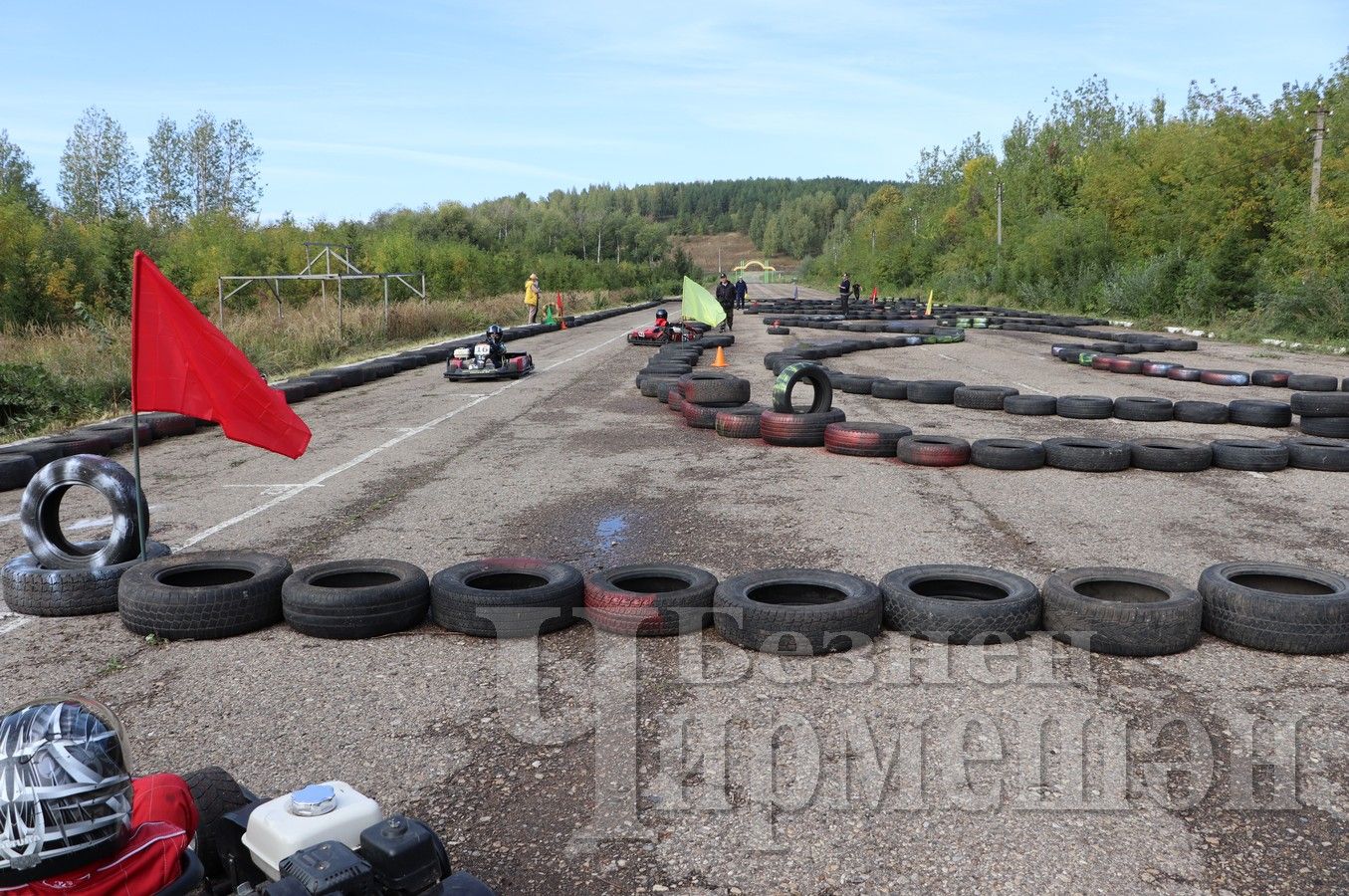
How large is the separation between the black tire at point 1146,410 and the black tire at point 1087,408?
0.18m

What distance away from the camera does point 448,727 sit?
4.18 meters

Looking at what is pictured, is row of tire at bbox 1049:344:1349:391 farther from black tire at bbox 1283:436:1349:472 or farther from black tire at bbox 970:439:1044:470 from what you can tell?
black tire at bbox 970:439:1044:470

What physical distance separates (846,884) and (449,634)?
284 cm

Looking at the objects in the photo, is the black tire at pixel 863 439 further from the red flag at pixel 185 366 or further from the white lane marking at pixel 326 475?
the red flag at pixel 185 366

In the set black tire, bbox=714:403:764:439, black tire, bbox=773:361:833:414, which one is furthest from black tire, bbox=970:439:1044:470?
black tire, bbox=714:403:764:439

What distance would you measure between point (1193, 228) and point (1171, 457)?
30.7 m

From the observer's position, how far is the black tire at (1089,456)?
9.48 metres

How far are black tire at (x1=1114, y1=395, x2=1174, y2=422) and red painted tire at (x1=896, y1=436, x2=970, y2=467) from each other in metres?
4.01

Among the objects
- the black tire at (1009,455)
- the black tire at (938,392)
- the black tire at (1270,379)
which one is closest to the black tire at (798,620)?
the black tire at (1009,455)

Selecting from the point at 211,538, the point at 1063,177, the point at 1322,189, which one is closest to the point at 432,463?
the point at 211,538

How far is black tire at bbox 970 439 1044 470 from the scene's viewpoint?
31.5 ft

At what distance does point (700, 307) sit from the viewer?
76.3 feet

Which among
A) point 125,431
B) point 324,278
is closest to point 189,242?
point 324,278

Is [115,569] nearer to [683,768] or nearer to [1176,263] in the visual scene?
[683,768]
